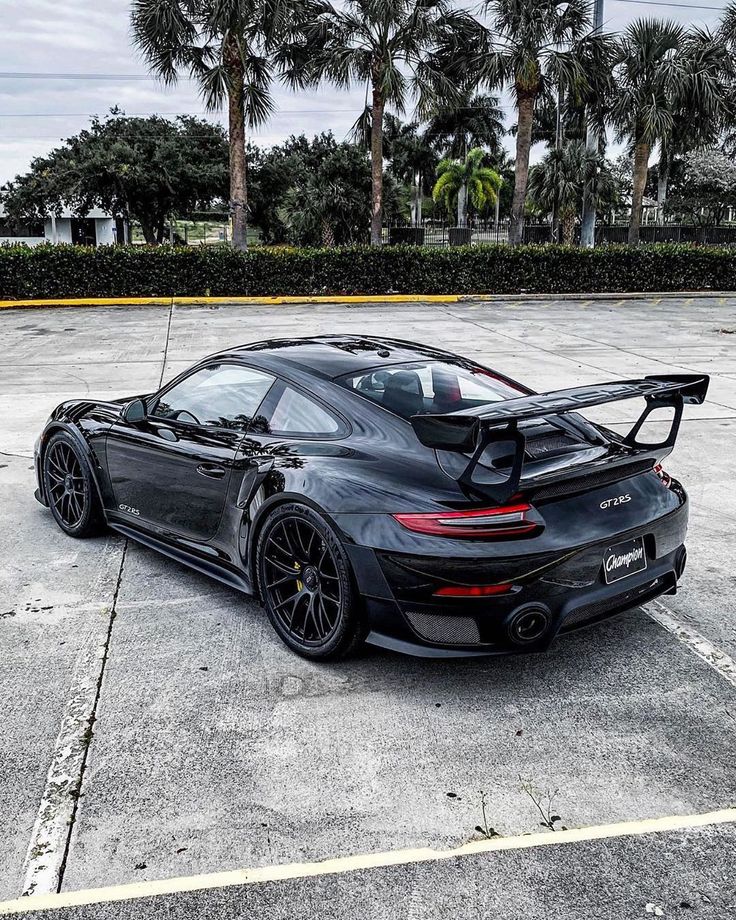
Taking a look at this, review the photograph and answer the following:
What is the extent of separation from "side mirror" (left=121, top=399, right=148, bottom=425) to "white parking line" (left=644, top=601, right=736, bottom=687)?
2.93 metres

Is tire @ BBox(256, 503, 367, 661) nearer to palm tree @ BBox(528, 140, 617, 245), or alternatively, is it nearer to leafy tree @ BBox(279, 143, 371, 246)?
leafy tree @ BBox(279, 143, 371, 246)

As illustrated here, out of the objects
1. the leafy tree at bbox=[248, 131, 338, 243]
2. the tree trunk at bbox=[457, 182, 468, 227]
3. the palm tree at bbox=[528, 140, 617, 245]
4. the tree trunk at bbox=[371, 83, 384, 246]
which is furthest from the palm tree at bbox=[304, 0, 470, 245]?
the tree trunk at bbox=[457, 182, 468, 227]

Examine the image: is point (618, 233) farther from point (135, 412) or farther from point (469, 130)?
point (135, 412)

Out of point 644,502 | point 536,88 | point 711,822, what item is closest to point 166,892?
point 711,822

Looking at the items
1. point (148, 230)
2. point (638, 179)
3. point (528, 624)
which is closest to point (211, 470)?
point (528, 624)

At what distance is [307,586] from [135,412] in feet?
5.77

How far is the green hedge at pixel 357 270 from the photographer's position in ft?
74.7

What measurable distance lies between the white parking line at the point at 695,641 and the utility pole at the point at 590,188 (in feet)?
87.1

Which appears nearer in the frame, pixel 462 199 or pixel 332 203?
pixel 332 203

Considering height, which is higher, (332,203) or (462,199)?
(462,199)

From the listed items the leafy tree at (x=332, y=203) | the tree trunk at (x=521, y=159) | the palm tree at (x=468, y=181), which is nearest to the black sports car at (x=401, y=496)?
the tree trunk at (x=521, y=159)

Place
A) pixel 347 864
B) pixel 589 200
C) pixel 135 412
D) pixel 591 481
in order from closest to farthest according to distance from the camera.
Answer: pixel 347 864
pixel 591 481
pixel 135 412
pixel 589 200

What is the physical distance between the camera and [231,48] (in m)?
24.2

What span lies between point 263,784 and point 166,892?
60cm
